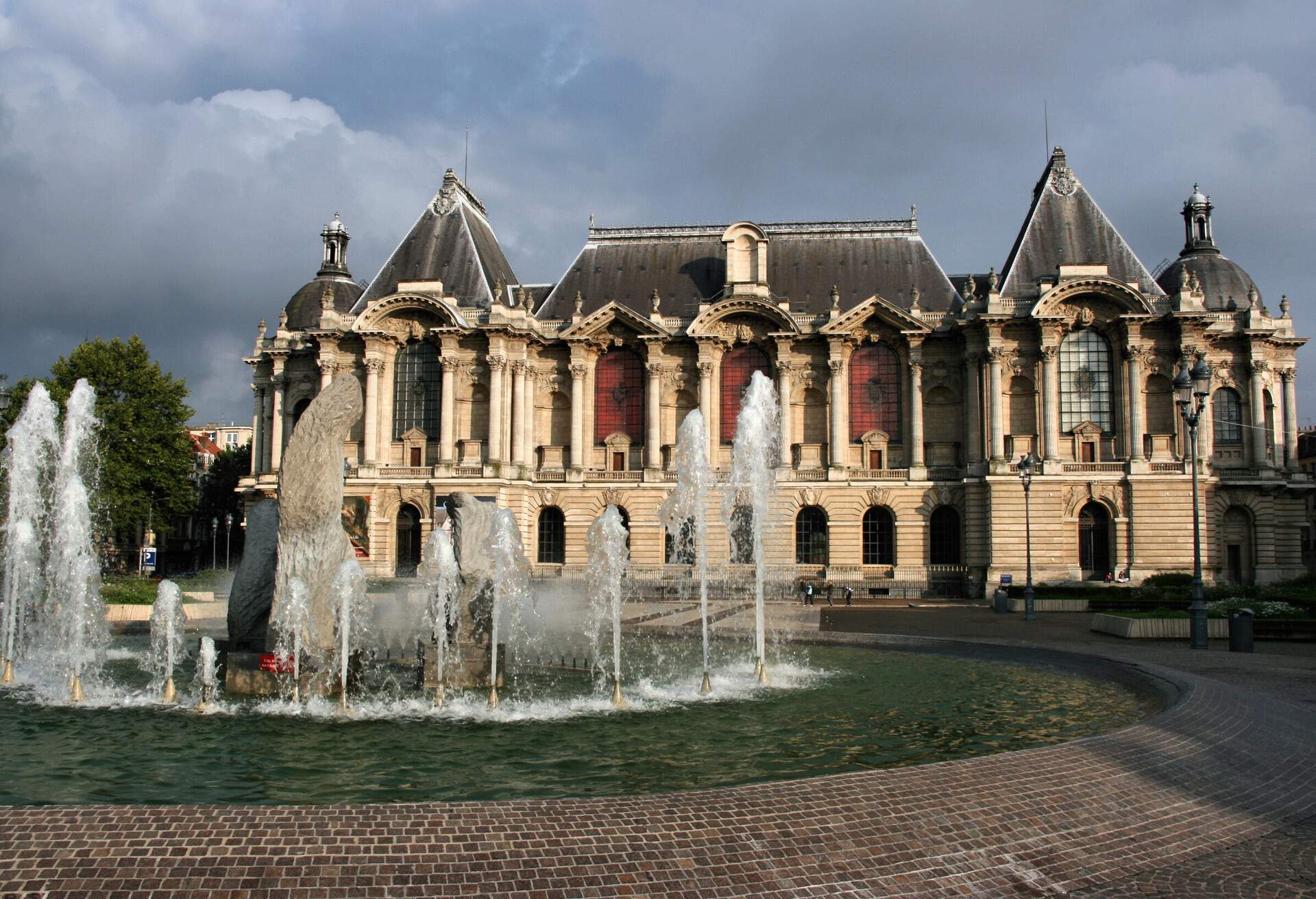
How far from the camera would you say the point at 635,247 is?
61219 millimetres

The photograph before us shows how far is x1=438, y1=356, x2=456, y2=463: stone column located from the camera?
179 ft

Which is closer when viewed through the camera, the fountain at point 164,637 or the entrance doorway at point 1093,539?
the fountain at point 164,637

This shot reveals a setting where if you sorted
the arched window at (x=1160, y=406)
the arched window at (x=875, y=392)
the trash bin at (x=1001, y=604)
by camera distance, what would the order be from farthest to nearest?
the arched window at (x=875, y=392)
the arched window at (x=1160, y=406)
the trash bin at (x=1001, y=604)

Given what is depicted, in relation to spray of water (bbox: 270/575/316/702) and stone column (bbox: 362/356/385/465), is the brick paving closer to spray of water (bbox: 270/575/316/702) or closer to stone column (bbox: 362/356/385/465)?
spray of water (bbox: 270/575/316/702)

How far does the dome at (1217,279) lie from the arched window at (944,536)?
18294mm

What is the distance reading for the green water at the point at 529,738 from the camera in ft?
36.5

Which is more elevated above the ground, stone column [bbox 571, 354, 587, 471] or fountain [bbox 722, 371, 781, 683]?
stone column [bbox 571, 354, 587, 471]

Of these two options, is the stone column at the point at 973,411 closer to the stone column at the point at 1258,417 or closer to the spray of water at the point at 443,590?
the stone column at the point at 1258,417

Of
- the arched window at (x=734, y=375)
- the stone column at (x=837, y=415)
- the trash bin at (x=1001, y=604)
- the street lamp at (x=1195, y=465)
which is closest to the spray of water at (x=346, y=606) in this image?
the street lamp at (x=1195, y=465)

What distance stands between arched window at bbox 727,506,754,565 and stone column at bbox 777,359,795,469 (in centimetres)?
354

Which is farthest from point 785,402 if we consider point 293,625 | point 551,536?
point 293,625

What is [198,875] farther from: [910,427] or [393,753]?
[910,427]

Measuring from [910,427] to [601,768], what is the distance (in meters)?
44.6

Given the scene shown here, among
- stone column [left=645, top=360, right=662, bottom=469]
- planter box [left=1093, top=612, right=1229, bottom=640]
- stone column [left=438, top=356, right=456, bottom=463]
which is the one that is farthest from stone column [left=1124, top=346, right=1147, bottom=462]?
stone column [left=438, top=356, right=456, bottom=463]
